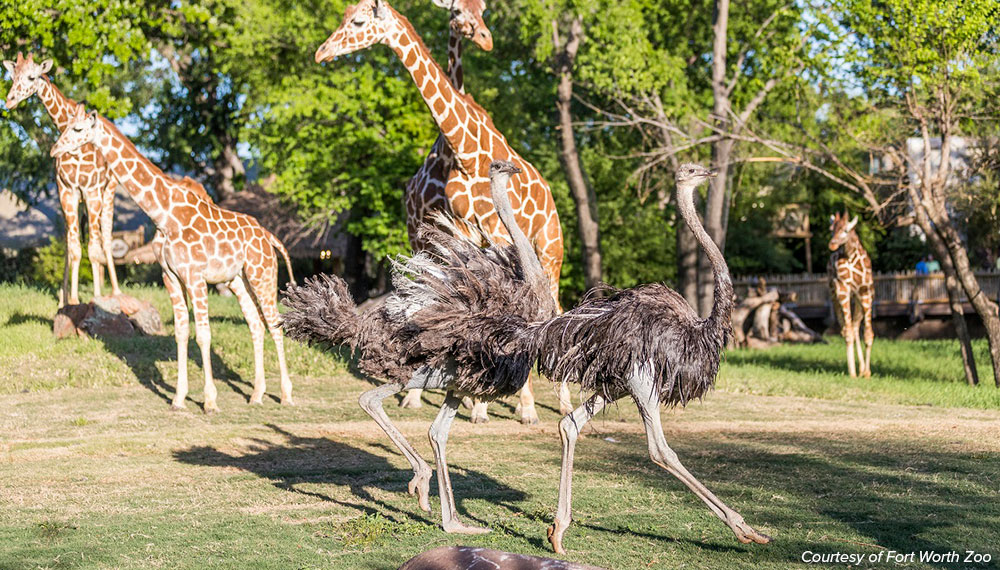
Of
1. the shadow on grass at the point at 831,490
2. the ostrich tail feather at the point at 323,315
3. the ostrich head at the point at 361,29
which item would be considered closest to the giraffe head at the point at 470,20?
the ostrich head at the point at 361,29

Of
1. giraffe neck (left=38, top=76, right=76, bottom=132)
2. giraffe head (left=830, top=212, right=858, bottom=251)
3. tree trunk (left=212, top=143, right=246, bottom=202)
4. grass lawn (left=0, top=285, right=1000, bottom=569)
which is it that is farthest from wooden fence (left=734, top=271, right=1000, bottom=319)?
giraffe neck (left=38, top=76, right=76, bottom=132)

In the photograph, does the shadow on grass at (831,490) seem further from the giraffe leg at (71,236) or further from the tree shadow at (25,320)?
the tree shadow at (25,320)

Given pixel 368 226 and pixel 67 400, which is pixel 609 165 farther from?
pixel 67 400

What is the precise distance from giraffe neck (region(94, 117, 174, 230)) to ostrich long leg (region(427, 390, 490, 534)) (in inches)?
270

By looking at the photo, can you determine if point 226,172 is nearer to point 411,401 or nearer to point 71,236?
point 71,236

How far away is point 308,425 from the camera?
39.2 feet

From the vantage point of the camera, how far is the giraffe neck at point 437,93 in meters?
12.1

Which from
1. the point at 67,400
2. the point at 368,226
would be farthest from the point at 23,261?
the point at 67,400

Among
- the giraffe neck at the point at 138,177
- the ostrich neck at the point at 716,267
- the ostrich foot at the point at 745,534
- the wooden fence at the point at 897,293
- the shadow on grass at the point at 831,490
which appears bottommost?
the shadow on grass at the point at 831,490

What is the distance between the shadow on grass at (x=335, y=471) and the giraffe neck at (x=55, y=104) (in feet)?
28.0

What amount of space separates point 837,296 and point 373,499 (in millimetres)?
12273

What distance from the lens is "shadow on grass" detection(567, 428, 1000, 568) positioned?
21.6ft

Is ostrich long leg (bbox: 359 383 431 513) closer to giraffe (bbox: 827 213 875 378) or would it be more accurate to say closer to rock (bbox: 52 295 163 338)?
rock (bbox: 52 295 163 338)

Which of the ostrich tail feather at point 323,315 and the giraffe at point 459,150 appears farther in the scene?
the giraffe at point 459,150
